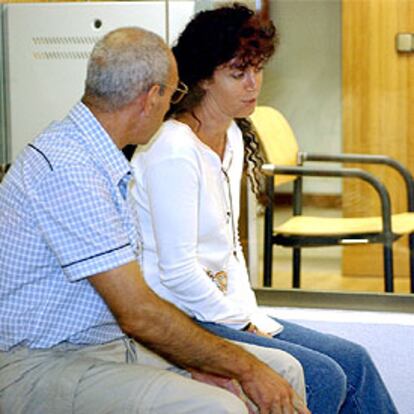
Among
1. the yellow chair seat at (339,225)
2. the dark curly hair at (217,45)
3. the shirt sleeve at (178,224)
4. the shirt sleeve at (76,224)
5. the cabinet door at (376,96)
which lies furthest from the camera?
the yellow chair seat at (339,225)

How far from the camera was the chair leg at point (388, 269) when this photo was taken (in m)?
3.10

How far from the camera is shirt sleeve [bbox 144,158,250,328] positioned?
2371 mm

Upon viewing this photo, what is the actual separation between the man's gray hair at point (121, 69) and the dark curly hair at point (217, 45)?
39cm

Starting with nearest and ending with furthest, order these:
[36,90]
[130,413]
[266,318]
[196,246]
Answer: [130,413], [196,246], [266,318], [36,90]

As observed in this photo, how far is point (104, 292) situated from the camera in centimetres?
203

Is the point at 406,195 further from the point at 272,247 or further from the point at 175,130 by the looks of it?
the point at 175,130

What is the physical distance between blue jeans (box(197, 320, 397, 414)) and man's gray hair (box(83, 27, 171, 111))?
602 mm

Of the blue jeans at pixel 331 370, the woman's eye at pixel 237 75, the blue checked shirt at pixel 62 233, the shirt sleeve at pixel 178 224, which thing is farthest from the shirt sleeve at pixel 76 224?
the woman's eye at pixel 237 75

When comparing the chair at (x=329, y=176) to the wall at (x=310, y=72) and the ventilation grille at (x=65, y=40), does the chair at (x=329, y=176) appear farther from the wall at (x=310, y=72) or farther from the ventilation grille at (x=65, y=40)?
the ventilation grille at (x=65, y=40)

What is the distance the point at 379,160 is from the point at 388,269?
311 millimetres

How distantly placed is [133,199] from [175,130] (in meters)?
0.18

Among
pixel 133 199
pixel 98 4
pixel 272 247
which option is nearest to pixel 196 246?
pixel 133 199

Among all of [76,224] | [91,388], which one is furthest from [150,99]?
[91,388]

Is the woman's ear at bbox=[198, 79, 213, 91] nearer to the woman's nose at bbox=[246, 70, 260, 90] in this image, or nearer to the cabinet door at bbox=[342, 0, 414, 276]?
the woman's nose at bbox=[246, 70, 260, 90]
